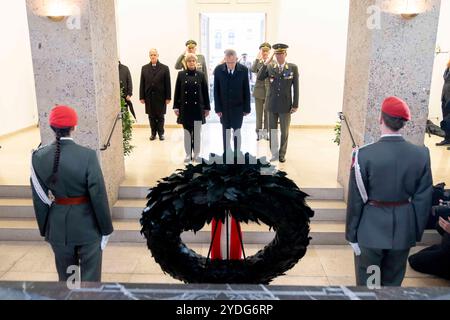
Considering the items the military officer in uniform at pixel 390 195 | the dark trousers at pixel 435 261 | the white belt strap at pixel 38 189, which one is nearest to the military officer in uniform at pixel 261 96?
the dark trousers at pixel 435 261

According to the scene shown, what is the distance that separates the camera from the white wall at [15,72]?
31.2ft

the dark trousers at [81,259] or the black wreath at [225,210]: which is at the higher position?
the black wreath at [225,210]

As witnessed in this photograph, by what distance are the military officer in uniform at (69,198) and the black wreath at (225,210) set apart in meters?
0.86

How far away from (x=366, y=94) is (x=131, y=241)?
3308mm

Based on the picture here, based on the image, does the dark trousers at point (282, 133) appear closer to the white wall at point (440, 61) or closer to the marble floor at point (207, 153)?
the marble floor at point (207, 153)

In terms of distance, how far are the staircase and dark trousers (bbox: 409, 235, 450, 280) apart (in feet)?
2.59

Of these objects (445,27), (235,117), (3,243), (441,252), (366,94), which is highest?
(445,27)

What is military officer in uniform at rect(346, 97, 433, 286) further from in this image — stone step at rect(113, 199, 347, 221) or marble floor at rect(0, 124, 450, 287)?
stone step at rect(113, 199, 347, 221)

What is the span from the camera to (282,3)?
10.1 m

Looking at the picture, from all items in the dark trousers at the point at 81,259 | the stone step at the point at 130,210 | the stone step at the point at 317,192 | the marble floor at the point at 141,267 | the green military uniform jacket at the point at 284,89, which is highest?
the green military uniform jacket at the point at 284,89

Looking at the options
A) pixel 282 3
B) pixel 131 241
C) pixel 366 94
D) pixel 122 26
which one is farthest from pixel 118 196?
pixel 282 3

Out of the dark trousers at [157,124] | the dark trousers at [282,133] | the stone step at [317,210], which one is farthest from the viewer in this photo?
the dark trousers at [157,124]

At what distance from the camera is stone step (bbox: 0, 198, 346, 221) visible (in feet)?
18.3

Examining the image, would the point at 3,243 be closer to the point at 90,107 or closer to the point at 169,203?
the point at 90,107
